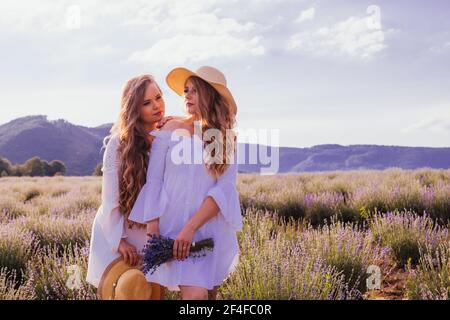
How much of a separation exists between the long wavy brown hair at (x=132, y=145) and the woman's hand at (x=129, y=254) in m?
0.15

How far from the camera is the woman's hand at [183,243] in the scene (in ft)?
9.32

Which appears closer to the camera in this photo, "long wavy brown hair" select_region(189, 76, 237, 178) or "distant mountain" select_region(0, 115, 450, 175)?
"long wavy brown hair" select_region(189, 76, 237, 178)

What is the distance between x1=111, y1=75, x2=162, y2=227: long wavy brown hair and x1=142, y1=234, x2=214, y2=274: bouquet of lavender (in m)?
0.32

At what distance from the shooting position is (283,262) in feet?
11.1

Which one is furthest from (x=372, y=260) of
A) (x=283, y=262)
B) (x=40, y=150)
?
(x=40, y=150)

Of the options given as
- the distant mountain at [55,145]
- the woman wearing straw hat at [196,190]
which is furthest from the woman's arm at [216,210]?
the distant mountain at [55,145]

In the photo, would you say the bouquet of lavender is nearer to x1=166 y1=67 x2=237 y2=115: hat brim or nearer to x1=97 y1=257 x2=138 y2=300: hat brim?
x1=97 y1=257 x2=138 y2=300: hat brim

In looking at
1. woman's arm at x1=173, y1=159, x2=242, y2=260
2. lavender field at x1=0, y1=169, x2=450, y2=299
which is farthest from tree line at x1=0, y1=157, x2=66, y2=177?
woman's arm at x1=173, y1=159, x2=242, y2=260

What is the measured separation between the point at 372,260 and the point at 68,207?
6.33 meters

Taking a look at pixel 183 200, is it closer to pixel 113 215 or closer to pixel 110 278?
pixel 113 215

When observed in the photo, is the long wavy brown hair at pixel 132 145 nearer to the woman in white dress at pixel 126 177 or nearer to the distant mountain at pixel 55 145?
the woman in white dress at pixel 126 177

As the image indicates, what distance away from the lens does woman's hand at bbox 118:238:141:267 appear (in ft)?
10.0
